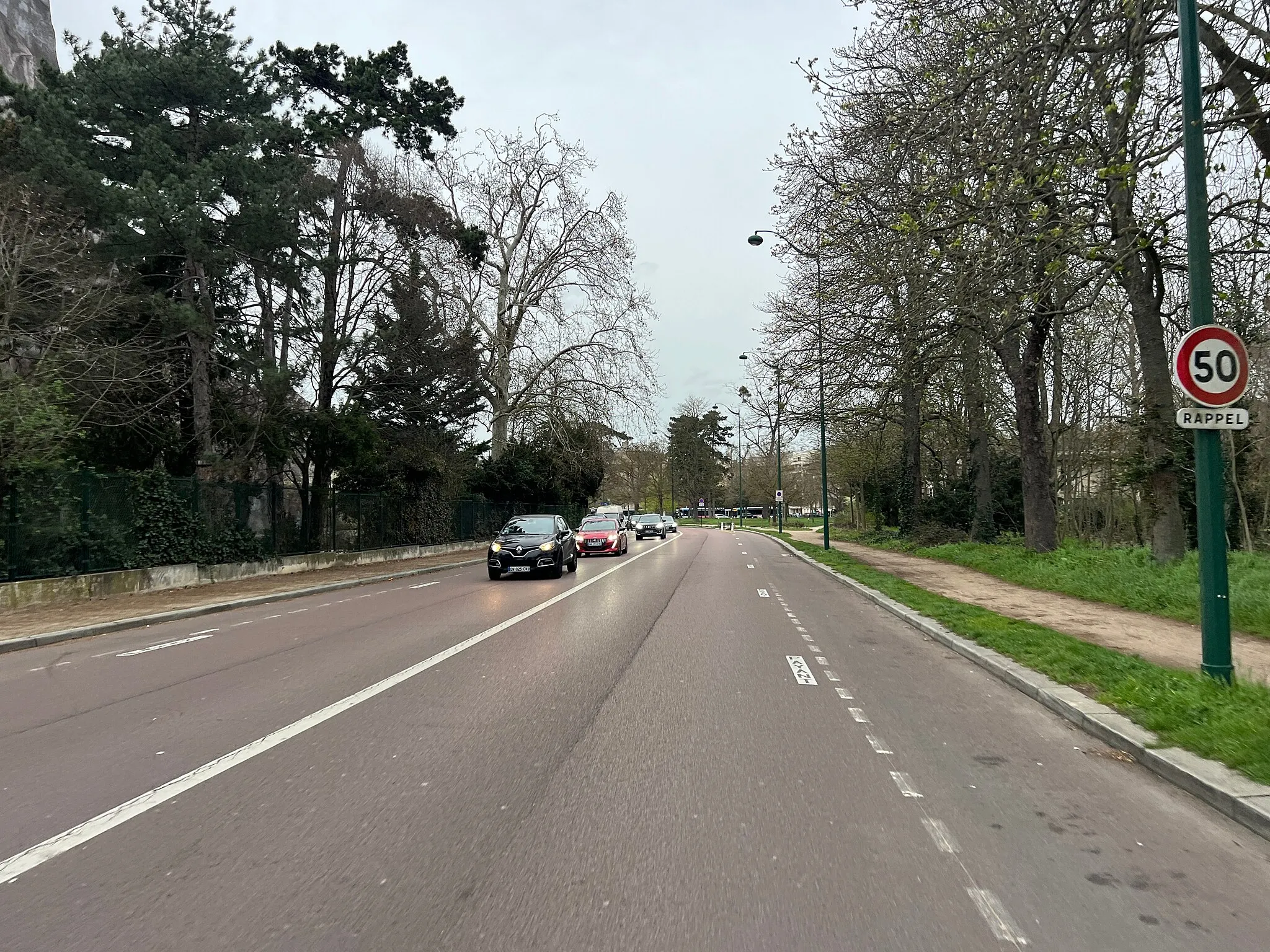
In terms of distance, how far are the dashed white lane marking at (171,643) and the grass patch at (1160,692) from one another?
10.7m

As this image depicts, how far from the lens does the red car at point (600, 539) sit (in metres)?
34.3

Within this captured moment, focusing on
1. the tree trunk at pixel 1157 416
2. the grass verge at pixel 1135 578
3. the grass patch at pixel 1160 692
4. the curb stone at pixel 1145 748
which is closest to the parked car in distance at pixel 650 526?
the grass verge at pixel 1135 578

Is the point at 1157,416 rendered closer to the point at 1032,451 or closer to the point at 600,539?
the point at 1032,451

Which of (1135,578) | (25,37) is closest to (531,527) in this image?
(1135,578)

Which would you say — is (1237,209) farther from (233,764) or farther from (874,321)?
(233,764)

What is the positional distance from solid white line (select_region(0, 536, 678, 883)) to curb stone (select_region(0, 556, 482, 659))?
647cm

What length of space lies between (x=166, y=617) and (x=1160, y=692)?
1452 cm

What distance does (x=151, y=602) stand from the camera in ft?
54.0

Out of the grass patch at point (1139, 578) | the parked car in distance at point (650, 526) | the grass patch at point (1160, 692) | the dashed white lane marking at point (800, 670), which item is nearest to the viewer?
the grass patch at point (1160, 692)

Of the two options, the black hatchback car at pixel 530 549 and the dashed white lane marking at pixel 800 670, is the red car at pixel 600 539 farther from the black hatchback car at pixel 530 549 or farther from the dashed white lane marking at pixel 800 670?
the dashed white lane marking at pixel 800 670

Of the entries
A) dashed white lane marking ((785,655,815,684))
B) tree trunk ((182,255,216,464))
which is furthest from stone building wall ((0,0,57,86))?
dashed white lane marking ((785,655,815,684))

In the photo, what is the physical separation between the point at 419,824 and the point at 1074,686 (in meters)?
6.35

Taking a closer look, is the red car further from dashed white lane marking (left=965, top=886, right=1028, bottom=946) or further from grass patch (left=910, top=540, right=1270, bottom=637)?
dashed white lane marking (left=965, top=886, right=1028, bottom=946)

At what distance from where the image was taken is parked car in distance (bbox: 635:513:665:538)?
56375 millimetres
